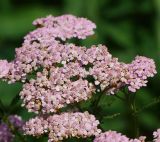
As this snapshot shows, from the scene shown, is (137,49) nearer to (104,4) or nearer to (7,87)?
(104,4)

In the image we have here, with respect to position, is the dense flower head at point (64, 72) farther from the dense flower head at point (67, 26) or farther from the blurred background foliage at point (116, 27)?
the blurred background foliage at point (116, 27)

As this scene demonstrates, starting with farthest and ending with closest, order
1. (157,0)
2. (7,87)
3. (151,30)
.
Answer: (151,30), (157,0), (7,87)

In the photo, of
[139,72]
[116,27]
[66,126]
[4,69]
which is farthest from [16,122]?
[116,27]

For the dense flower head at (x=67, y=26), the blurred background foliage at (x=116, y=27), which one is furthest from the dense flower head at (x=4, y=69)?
the blurred background foliage at (x=116, y=27)

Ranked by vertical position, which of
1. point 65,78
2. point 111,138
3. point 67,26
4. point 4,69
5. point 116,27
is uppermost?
point 116,27

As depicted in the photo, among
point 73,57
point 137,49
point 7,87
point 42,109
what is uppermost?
point 137,49

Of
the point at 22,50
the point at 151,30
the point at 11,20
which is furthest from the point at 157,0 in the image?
the point at 22,50

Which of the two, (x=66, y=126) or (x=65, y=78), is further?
(x=65, y=78)

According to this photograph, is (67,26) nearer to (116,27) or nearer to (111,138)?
(111,138)
